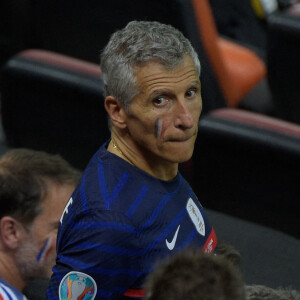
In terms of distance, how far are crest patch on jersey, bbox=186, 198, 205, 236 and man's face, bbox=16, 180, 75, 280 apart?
0.31m

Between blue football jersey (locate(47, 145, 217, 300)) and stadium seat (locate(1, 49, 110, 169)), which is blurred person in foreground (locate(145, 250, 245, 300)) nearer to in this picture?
blue football jersey (locate(47, 145, 217, 300))

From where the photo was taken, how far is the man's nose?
90 cm

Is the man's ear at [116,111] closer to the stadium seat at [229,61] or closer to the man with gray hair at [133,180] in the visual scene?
the man with gray hair at [133,180]

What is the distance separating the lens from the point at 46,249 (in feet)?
4.11

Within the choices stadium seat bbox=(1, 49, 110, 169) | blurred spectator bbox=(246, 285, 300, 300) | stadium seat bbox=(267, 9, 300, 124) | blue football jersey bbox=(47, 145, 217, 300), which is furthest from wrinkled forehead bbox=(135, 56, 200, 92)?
stadium seat bbox=(267, 9, 300, 124)

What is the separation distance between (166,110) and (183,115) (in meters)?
0.02

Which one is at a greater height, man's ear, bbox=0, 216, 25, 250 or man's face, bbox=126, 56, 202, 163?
man's face, bbox=126, 56, 202, 163

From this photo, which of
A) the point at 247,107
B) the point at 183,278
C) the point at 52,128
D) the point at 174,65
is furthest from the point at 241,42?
the point at 183,278

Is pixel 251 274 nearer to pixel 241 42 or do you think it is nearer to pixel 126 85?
pixel 126 85

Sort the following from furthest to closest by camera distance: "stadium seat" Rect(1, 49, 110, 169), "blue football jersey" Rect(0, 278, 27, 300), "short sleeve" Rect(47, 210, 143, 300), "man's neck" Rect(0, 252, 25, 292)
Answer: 1. "stadium seat" Rect(1, 49, 110, 169)
2. "man's neck" Rect(0, 252, 25, 292)
3. "blue football jersey" Rect(0, 278, 27, 300)
4. "short sleeve" Rect(47, 210, 143, 300)

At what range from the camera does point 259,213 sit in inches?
63.0

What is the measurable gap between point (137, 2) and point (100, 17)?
0.12 metres

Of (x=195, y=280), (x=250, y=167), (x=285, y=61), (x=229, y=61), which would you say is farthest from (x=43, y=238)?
(x=229, y=61)

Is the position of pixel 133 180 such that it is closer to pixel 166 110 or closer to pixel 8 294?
pixel 166 110
